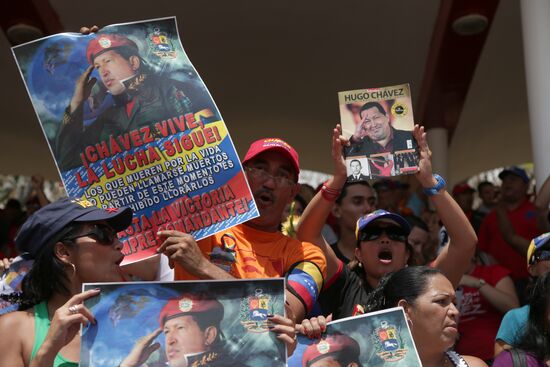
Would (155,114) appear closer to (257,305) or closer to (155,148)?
(155,148)

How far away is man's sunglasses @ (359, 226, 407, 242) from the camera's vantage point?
4.00 meters

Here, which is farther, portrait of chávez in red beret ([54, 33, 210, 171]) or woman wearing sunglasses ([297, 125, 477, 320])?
woman wearing sunglasses ([297, 125, 477, 320])

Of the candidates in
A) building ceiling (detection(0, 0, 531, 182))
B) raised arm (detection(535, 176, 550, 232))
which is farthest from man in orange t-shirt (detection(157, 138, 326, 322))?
building ceiling (detection(0, 0, 531, 182))

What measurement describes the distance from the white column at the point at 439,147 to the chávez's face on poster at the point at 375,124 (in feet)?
23.8

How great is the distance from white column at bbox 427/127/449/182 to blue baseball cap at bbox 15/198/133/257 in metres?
8.29

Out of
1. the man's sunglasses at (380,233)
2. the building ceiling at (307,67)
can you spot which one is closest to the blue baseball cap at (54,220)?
the man's sunglasses at (380,233)

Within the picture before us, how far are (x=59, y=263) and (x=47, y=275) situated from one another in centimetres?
7

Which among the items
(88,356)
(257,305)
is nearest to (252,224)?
(257,305)

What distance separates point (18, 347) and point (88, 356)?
1.32 ft

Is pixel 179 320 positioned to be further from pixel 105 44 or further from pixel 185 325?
pixel 105 44

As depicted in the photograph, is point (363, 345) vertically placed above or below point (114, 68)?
below

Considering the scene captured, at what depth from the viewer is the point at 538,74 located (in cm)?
639

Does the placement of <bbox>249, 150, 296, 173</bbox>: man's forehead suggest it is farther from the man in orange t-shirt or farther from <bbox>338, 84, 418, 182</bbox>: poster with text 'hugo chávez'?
<bbox>338, 84, 418, 182</bbox>: poster with text 'hugo chávez'

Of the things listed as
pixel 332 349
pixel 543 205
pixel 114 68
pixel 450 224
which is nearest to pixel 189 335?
pixel 332 349
